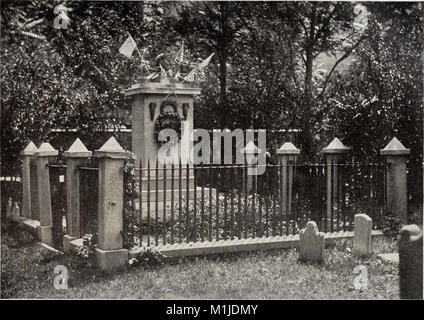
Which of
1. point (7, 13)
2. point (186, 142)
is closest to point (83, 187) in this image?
point (186, 142)

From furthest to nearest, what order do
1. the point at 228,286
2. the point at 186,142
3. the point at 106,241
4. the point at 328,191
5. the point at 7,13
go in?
1. the point at 186,142
2. the point at 328,191
3. the point at 106,241
4. the point at 228,286
5. the point at 7,13

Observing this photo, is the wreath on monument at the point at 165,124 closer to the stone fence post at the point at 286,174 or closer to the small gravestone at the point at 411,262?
the stone fence post at the point at 286,174

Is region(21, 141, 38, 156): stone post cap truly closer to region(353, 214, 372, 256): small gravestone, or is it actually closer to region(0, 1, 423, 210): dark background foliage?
region(0, 1, 423, 210): dark background foliage

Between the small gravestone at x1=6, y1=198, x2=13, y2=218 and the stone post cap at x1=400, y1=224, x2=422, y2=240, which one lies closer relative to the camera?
the stone post cap at x1=400, y1=224, x2=422, y2=240

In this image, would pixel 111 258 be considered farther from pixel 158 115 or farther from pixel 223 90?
Answer: pixel 223 90

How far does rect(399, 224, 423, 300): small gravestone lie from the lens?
515cm

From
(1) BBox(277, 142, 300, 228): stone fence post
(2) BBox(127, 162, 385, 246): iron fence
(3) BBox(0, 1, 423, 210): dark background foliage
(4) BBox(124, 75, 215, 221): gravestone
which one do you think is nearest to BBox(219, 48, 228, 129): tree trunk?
(3) BBox(0, 1, 423, 210): dark background foliage

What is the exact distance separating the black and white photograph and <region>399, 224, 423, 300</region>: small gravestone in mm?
16

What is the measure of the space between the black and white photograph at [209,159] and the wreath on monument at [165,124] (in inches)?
1.0

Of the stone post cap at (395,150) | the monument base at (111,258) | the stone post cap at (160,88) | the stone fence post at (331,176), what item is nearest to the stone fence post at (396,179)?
the stone post cap at (395,150)

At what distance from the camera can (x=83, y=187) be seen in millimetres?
8359

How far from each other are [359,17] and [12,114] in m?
11.6

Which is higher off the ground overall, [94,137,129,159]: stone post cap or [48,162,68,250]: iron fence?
[94,137,129,159]: stone post cap
